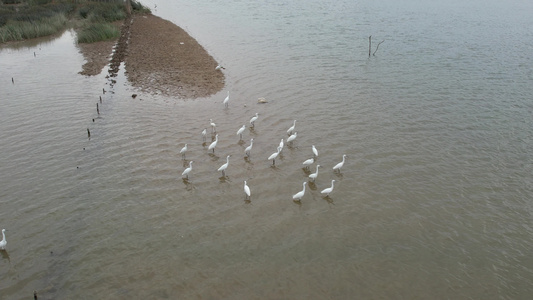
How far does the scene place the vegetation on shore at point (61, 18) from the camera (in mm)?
32156

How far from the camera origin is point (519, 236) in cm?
1053

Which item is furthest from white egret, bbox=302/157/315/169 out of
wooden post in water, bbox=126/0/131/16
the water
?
wooden post in water, bbox=126/0/131/16

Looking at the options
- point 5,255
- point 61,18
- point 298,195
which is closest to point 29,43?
point 61,18

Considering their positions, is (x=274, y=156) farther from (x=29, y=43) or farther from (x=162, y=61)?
(x=29, y=43)

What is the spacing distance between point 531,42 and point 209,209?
29.9m

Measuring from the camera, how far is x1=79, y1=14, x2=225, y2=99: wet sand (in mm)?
21844

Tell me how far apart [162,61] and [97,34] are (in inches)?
378

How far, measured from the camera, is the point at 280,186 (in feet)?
42.3

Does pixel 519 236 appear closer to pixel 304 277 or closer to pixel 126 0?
pixel 304 277

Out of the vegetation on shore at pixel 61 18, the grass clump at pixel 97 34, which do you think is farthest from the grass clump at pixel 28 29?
the grass clump at pixel 97 34

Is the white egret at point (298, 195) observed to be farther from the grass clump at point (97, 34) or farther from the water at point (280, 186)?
the grass clump at point (97, 34)

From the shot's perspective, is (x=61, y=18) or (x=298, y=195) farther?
(x=61, y=18)

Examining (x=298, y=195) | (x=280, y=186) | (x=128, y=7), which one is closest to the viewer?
(x=298, y=195)

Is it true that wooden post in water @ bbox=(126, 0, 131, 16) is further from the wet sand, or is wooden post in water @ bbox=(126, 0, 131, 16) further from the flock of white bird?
the flock of white bird
